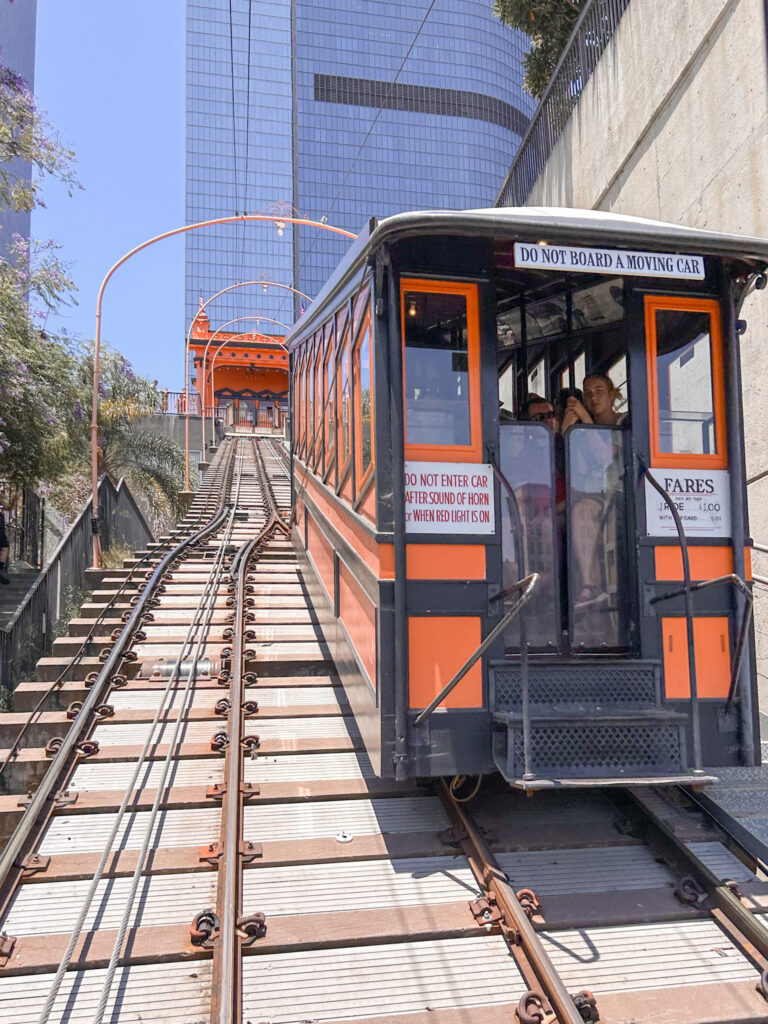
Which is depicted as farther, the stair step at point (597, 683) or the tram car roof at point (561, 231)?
the stair step at point (597, 683)

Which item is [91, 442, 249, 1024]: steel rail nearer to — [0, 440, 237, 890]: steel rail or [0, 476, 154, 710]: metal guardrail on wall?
[0, 440, 237, 890]: steel rail

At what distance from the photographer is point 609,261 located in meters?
4.12

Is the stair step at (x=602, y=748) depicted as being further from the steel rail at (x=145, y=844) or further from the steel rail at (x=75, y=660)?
the steel rail at (x=75, y=660)

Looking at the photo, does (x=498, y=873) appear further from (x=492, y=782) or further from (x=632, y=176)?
(x=632, y=176)

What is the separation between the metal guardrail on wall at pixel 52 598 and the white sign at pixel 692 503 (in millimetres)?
7238

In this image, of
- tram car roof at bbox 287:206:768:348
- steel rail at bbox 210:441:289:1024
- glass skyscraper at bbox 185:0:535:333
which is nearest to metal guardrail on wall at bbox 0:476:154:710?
steel rail at bbox 210:441:289:1024

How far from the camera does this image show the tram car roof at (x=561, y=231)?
392 cm

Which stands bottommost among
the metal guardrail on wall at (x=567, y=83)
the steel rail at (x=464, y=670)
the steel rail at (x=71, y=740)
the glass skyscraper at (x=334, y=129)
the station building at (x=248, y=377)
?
the steel rail at (x=71, y=740)

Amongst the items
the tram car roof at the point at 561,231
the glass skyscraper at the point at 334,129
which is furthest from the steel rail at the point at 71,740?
the glass skyscraper at the point at 334,129

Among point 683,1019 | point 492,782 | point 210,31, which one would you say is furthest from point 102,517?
point 210,31

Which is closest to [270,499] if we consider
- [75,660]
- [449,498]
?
[75,660]

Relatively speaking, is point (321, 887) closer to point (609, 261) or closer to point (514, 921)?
point (514, 921)

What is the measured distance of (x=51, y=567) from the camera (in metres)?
10.4

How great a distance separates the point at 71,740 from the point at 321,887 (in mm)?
2234
